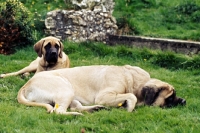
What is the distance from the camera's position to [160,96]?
20.1ft

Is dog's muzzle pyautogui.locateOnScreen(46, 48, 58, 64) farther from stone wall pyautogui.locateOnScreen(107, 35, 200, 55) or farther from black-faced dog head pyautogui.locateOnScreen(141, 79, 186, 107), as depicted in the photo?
stone wall pyautogui.locateOnScreen(107, 35, 200, 55)

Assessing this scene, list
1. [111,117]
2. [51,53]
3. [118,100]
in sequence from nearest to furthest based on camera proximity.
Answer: [111,117], [118,100], [51,53]

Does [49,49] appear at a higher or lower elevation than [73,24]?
higher

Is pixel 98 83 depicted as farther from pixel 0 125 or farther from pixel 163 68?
pixel 163 68

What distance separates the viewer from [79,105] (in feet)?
20.2

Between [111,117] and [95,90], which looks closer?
[111,117]

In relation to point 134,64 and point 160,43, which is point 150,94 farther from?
point 160,43

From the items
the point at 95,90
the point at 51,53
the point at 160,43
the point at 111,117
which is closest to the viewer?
the point at 111,117

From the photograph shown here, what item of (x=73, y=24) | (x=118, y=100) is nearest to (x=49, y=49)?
(x=118, y=100)

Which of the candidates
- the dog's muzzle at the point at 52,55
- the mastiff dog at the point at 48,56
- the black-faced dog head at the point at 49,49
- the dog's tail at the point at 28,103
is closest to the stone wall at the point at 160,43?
the mastiff dog at the point at 48,56

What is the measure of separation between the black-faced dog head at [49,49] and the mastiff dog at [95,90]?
1568mm

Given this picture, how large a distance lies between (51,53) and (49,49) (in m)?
0.12

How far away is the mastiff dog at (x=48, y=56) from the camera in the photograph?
8333 millimetres

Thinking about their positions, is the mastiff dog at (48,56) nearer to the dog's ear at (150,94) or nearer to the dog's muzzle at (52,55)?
the dog's muzzle at (52,55)
